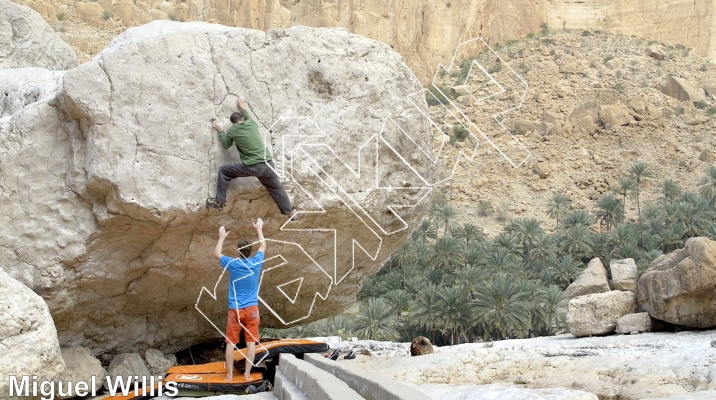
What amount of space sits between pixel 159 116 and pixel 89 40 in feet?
107

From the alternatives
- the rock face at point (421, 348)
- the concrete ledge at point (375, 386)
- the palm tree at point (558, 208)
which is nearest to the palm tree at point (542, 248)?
the palm tree at point (558, 208)

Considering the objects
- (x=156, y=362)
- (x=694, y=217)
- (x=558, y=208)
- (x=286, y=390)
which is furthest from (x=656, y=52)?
(x=286, y=390)

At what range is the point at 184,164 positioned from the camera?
6531 mm

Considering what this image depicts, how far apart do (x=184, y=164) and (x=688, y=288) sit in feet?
17.9

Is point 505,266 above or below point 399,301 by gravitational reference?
above

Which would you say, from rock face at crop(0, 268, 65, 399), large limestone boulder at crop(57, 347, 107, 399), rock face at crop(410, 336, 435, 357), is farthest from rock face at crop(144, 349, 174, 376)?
rock face at crop(410, 336, 435, 357)

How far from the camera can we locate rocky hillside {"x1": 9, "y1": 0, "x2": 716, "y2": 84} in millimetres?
38000

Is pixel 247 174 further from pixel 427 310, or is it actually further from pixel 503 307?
pixel 427 310

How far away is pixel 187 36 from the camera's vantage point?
22.7ft

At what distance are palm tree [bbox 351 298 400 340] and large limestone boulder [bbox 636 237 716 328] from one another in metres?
13.8

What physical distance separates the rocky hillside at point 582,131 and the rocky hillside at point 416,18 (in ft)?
15.6

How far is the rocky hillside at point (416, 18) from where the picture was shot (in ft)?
125

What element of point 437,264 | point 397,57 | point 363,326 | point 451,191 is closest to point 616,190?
point 451,191
